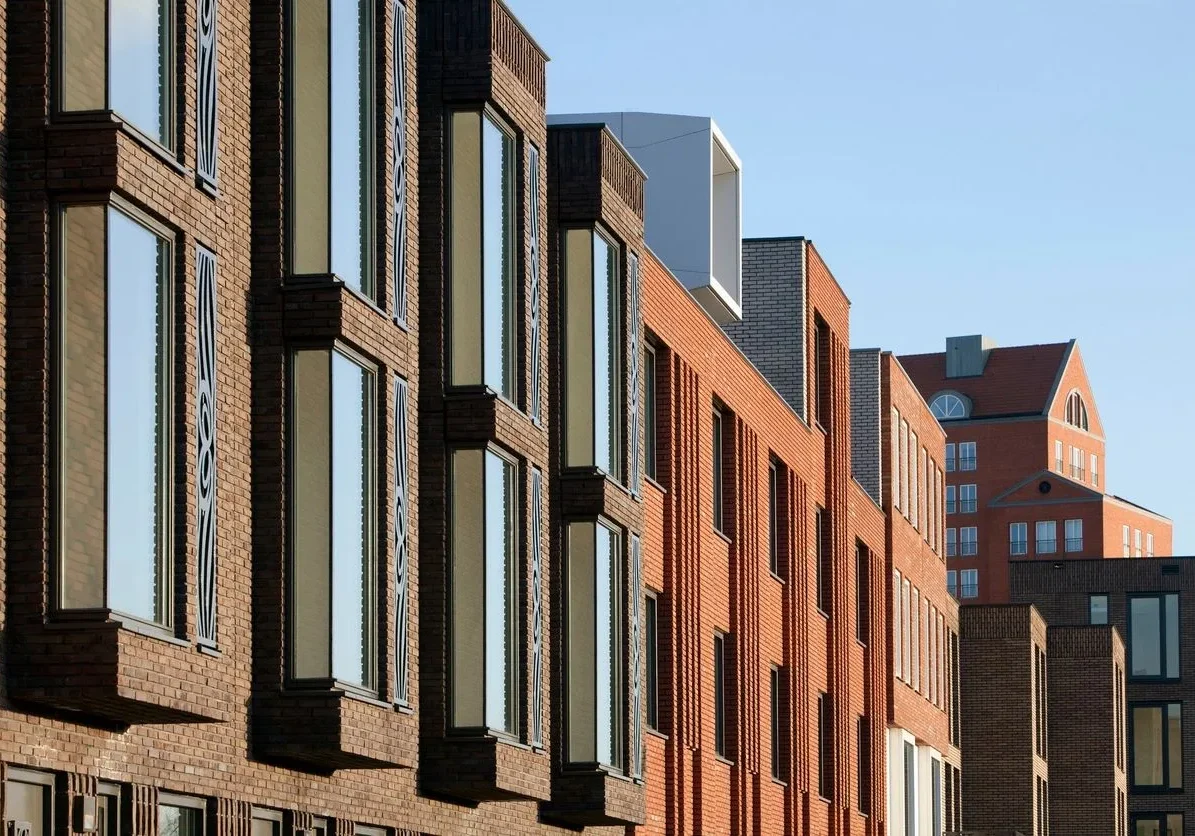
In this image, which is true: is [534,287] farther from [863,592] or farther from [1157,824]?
[1157,824]

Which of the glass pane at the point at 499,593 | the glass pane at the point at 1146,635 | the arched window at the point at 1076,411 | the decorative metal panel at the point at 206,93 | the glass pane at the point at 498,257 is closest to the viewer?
the decorative metal panel at the point at 206,93

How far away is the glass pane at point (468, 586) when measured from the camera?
67.5ft

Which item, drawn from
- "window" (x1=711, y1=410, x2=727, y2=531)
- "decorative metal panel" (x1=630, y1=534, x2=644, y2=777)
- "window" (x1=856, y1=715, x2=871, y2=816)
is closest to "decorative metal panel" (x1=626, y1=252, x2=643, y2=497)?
"decorative metal panel" (x1=630, y1=534, x2=644, y2=777)

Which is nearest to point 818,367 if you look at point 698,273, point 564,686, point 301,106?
point 698,273

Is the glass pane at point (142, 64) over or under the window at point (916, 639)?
over

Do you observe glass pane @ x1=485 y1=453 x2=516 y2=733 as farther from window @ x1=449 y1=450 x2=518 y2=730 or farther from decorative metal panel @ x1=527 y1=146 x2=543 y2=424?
decorative metal panel @ x1=527 y1=146 x2=543 y2=424

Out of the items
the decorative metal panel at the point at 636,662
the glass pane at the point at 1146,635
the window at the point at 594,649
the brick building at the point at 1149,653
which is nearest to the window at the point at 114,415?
the window at the point at 594,649

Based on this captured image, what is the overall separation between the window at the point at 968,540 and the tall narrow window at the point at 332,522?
118m

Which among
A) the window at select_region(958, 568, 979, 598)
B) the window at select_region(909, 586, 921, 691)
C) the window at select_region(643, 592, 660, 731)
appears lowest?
the window at select_region(643, 592, 660, 731)

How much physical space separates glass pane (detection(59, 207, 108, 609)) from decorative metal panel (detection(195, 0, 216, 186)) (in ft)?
5.66

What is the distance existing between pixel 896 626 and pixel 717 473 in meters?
15.9

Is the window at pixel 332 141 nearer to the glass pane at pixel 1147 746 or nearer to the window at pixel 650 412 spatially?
the window at pixel 650 412

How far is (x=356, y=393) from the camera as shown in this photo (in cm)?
1812

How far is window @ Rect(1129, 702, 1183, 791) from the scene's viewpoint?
254 feet
